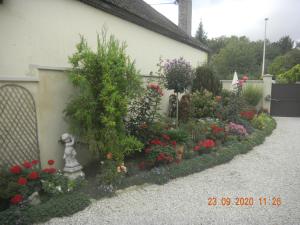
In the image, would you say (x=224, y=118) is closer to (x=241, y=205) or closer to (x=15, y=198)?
(x=241, y=205)

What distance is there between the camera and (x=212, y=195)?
12.5 feet

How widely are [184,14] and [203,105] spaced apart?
7.88 m

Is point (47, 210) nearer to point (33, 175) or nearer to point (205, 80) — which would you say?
point (33, 175)

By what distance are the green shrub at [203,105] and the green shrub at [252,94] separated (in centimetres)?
432

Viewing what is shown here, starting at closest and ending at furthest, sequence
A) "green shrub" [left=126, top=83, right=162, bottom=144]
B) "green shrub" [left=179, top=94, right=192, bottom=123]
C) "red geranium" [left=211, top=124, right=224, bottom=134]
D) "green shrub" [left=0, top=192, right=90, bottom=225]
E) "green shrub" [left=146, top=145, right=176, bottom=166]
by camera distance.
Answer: "green shrub" [left=0, top=192, right=90, bottom=225] → "green shrub" [left=146, top=145, right=176, bottom=166] → "green shrub" [left=126, top=83, right=162, bottom=144] → "red geranium" [left=211, top=124, right=224, bottom=134] → "green shrub" [left=179, top=94, right=192, bottom=123]

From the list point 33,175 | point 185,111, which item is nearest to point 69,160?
point 33,175

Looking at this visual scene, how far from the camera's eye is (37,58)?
422cm

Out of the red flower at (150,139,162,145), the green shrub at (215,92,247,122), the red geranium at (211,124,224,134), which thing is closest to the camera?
the red flower at (150,139,162,145)

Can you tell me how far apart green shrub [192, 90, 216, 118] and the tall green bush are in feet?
15.1

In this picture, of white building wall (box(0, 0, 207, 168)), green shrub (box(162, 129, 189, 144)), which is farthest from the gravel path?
white building wall (box(0, 0, 207, 168))

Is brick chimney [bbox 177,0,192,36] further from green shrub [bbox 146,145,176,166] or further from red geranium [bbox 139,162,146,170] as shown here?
red geranium [bbox 139,162,146,170]

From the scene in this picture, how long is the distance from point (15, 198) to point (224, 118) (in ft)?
22.6

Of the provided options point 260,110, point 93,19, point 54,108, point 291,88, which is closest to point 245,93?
point 260,110

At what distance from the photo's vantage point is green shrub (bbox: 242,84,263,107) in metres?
11.9
